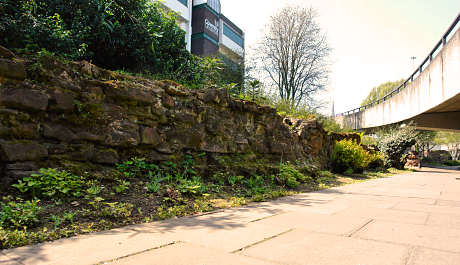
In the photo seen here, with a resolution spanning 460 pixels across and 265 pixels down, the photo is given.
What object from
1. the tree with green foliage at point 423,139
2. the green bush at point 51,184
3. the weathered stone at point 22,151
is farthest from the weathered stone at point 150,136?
the tree with green foliage at point 423,139

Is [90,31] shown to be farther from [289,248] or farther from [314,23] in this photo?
[314,23]

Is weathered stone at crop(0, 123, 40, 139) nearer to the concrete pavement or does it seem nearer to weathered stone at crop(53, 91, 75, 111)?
weathered stone at crop(53, 91, 75, 111)

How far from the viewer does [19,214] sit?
95.3 inches

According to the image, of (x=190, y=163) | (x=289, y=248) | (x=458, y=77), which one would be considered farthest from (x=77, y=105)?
(x=458, y=77)

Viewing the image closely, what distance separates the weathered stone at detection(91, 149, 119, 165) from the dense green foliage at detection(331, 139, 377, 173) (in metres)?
7.89

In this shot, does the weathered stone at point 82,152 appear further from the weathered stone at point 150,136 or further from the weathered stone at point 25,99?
the weathered stone at point 150,136

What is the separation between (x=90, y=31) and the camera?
211 inches

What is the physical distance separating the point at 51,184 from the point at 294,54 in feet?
64.7

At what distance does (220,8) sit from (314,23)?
45.4ft

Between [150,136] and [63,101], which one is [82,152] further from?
[150,136]

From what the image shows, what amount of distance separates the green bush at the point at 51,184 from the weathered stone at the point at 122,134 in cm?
79

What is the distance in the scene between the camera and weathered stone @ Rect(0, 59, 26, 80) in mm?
3074

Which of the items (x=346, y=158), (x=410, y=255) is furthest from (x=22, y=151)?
(x=346, y=158)

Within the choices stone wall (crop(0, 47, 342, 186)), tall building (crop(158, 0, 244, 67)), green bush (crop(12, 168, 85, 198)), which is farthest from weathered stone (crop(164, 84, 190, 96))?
tall building (crop(158, 0, 244, 67))
